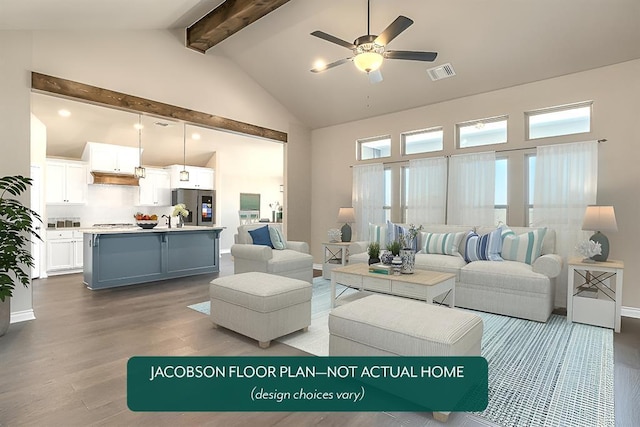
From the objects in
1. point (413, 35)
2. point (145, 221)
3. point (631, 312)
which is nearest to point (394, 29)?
point (413, 35)

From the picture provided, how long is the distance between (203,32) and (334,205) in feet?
12.0

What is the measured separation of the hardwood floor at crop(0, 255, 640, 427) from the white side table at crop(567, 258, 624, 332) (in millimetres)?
217

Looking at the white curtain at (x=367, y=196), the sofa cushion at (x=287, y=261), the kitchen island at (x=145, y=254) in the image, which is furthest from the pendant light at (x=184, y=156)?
the white curtain at (x=367, y=196)

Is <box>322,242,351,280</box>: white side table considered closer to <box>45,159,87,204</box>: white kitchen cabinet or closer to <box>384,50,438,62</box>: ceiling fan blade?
Result: <box>384,50,438,62</box>: ceiling fan blade

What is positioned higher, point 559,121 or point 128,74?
point 128,74

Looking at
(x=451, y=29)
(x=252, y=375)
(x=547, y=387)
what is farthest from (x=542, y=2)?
(x=252, y=375)

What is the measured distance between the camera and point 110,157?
22.9 feet

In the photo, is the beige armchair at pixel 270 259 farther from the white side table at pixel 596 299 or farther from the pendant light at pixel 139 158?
the white side table at pixel 596 299

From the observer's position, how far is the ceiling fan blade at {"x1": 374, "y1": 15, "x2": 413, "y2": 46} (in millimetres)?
2854

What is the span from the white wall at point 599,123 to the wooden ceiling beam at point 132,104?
2.38 metres

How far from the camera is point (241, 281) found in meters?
3.14

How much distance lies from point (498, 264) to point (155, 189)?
24.2ft

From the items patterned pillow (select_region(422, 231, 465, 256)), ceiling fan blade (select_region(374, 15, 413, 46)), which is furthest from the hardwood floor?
ceiling fan blade (select_region(374, 15, 413, 46))

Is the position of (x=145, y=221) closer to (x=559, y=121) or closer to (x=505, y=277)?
(x=505, y=277)
